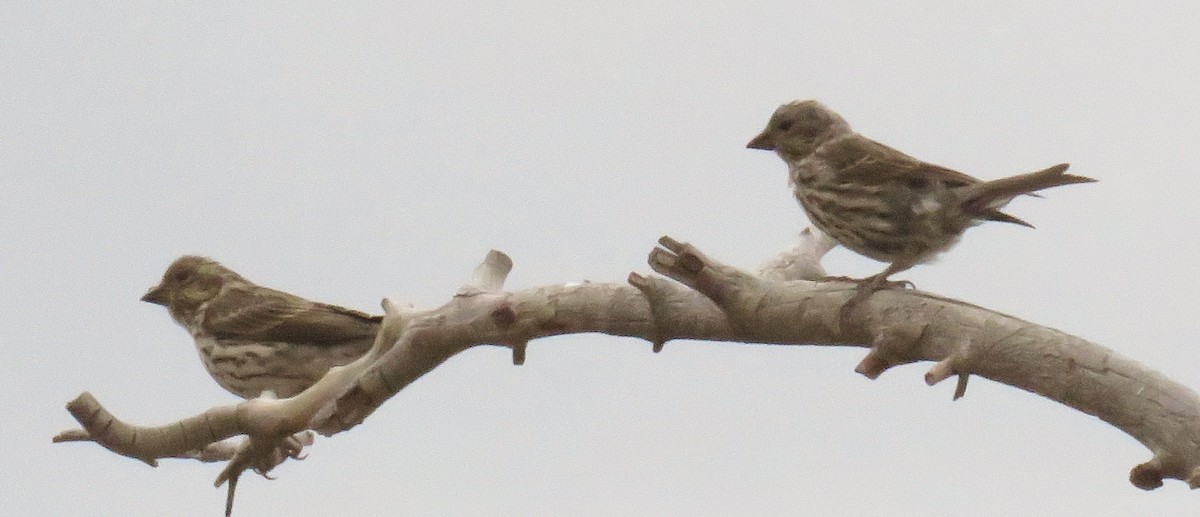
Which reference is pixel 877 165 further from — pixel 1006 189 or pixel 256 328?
pixel 256 328

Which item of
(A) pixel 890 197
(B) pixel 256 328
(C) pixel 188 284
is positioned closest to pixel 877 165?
(A) pixel 890 197

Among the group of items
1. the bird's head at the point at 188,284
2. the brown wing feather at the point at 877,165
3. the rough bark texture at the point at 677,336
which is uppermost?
the bird's head at the point at 188,284

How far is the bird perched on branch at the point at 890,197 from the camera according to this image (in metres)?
7.54

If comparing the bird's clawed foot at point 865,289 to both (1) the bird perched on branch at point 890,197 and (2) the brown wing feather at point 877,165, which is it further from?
(2) the brown wing feather at point 877,165

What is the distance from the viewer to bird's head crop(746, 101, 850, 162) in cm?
872

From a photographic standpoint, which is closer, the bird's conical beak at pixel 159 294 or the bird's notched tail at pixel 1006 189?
the bird's notched tail at pixel 1006 189

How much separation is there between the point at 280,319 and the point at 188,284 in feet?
A: 3.91

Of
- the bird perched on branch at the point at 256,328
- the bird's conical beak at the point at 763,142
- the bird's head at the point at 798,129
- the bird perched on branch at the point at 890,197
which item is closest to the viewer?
the bird perched on branch at the point at 890,197

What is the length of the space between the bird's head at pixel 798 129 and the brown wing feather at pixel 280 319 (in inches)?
93.2

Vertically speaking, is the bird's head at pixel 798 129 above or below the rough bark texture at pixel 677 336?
above

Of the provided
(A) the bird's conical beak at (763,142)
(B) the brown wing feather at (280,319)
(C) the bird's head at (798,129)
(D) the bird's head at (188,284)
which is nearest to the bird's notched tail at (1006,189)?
(C) the bird's head at (798,129)

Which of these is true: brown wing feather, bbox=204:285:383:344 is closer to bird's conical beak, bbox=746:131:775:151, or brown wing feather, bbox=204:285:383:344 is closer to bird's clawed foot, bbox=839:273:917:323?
bird's conical beak, bbox=746:131:775:151

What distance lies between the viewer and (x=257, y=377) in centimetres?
948

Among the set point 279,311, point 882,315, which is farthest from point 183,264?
point 882,315
